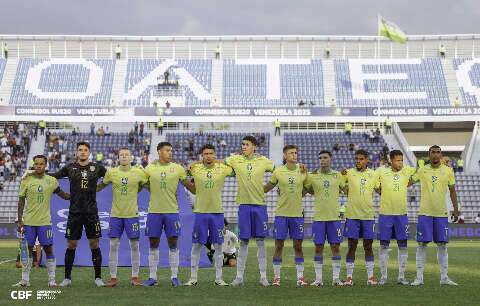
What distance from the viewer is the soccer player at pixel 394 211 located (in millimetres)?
17734

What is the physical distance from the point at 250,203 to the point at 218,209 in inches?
23.6

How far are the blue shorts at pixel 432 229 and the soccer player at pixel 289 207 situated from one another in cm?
239

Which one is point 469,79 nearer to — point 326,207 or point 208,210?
point 326,207

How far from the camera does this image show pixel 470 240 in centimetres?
4606

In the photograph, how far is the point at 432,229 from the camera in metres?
17.9

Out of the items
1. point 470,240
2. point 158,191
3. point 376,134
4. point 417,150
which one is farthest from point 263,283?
point 417,150

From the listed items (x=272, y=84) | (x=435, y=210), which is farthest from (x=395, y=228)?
(x=272, y=84)

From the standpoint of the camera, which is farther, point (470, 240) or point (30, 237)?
point (470, 240)

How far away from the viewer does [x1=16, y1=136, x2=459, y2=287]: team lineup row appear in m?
16.8

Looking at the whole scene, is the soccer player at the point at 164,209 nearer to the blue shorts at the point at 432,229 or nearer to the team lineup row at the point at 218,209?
the team lineup row at the point at 218,209

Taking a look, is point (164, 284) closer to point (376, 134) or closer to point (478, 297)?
point (478, 297)

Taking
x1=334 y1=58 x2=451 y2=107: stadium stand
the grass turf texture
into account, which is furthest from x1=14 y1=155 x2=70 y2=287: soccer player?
x1=334 y1=58 x2=451 y2=107: stadium stand

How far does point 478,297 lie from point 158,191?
234 inches

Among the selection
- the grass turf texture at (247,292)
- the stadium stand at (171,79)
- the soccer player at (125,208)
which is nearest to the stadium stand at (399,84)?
the stadium stand at (171,79)
